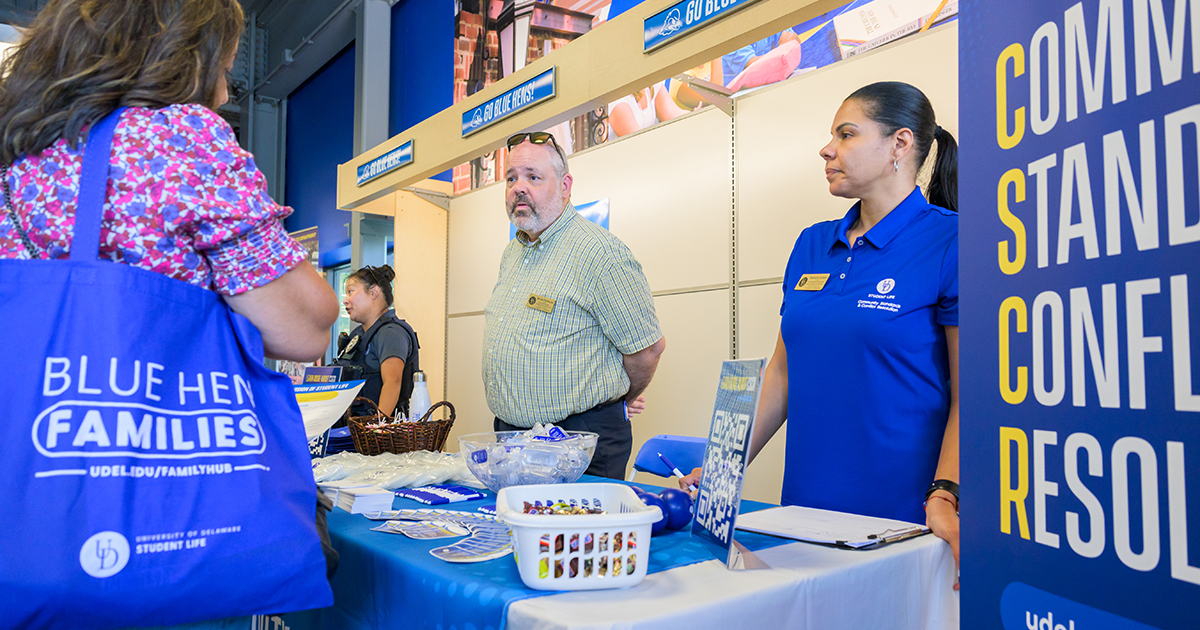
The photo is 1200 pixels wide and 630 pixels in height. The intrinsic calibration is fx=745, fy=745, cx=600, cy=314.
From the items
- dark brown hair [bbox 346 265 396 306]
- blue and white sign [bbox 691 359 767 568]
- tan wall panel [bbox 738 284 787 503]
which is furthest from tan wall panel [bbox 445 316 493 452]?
blue and white sign [bbox 691 359 767 568]

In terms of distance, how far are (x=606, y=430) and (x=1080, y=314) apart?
171 centimetres

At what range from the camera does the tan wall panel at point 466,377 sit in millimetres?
4543

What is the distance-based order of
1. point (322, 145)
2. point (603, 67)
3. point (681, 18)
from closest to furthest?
1. point (681, 18)
2. point (603, 67)
3. point (322, 145)

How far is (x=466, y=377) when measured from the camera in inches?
184

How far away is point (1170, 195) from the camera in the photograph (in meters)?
0.52

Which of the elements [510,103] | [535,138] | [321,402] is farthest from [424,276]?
[321,402]

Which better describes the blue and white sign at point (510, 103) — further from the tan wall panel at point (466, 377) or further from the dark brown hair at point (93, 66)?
the dark brown hair at point (93, 66)

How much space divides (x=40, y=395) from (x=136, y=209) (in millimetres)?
203

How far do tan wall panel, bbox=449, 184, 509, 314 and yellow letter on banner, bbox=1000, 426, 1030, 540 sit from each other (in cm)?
378

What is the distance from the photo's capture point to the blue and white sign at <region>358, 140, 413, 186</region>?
143 inches

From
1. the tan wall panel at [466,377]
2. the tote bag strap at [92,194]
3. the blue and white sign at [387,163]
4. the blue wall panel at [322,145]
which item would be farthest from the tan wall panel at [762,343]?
the blue wall panel at [322,145]

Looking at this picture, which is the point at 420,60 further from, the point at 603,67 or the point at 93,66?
the point at 93,66

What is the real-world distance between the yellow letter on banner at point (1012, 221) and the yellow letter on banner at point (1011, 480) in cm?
15

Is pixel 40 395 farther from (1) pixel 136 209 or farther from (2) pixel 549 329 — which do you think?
(2) pixel 549 329
